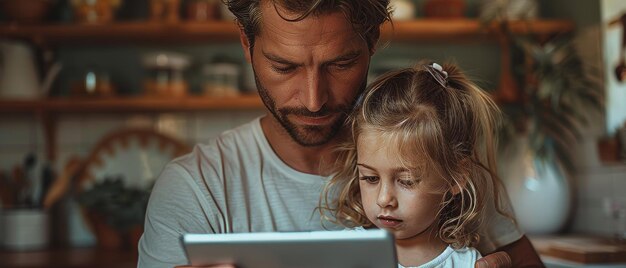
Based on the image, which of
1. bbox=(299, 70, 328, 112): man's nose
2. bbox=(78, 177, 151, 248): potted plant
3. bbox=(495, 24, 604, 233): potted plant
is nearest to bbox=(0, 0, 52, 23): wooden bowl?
bbox=(78, 177, 151, 248): potted plant

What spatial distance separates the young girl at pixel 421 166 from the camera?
4.99 feet

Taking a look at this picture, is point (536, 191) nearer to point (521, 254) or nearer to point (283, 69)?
point (521, 254)

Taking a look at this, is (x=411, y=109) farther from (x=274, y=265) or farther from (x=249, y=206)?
(x=274, y=265)

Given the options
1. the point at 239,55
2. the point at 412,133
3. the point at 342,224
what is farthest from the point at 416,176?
the point at 239,55

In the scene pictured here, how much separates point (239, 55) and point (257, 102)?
327 mm

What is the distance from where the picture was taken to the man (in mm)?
1537

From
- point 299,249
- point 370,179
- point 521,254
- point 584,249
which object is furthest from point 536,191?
point 299,249

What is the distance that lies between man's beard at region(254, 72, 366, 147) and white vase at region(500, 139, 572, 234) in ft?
5.45

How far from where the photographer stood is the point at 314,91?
60.1 inches

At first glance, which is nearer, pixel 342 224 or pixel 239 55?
pixel 342 224

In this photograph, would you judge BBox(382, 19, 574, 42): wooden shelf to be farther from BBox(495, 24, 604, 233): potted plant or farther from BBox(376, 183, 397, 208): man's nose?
BBox(376, 183, 397, 208): man's nose

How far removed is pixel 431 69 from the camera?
5.36 feet

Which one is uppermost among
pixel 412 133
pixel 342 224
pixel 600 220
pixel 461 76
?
pixel 461 76

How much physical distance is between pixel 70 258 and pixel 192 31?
945 mm
